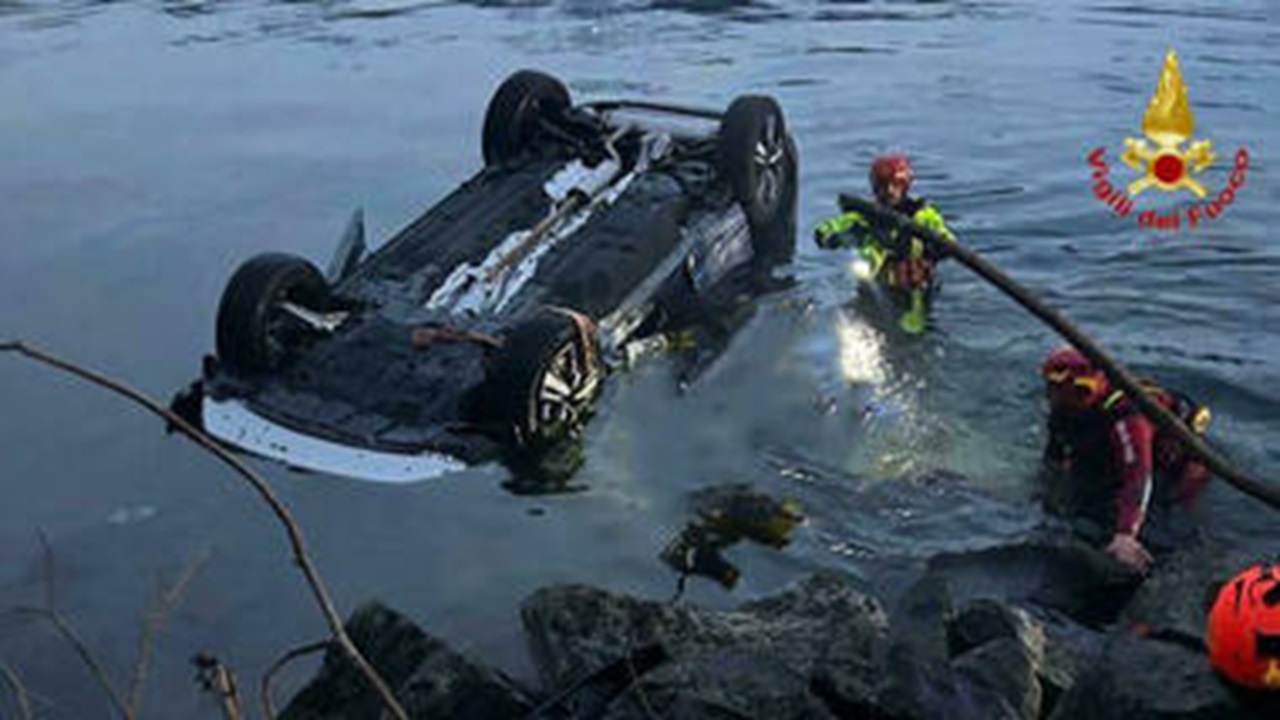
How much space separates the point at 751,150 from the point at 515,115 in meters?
2.28

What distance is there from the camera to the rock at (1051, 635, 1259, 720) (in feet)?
13.1

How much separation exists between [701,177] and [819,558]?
496cm

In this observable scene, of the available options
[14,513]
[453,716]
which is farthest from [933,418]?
[14,513]

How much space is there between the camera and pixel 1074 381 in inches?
255

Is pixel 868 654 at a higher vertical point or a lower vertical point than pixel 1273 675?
lower

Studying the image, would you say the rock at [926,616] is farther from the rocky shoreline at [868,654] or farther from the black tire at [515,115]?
the black tire at [515,115]

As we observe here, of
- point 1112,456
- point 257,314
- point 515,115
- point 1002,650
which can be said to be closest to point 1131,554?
point 1112,456

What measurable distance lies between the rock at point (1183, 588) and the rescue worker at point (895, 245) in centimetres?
405

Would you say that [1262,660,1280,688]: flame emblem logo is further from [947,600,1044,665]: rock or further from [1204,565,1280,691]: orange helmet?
[947,600,1044,665]: rock

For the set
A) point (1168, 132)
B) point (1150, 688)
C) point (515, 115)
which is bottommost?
point (1150, 688)

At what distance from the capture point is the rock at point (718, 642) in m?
4.58

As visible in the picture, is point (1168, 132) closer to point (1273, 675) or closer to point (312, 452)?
point (1273, 675)

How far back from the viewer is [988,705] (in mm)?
4520

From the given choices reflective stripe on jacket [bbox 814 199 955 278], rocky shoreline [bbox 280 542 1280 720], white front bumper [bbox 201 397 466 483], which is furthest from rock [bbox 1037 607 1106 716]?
reflective stripe on jacket [bbox 814 199 955 278]
